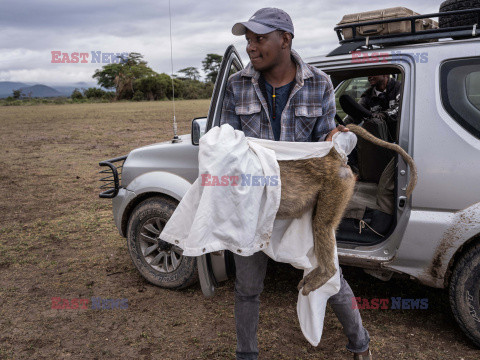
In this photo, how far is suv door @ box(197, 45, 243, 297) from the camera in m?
2.72

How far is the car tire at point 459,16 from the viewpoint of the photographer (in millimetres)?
2912

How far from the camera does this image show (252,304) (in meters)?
2.24

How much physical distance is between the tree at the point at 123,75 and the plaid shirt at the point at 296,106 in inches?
2417

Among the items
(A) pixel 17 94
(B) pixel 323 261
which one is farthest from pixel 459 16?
(A) pixel 17 94

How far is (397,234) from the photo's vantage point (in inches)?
108

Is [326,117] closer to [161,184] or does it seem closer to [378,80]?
[161,184]

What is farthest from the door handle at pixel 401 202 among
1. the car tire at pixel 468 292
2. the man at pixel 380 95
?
the man at pixel 380 95

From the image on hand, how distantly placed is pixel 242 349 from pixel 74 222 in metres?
3.94

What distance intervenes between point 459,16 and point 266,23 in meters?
1.70

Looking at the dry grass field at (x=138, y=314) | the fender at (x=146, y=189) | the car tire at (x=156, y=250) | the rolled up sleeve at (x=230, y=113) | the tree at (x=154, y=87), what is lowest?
the dry grass field at (x=138, y=314)

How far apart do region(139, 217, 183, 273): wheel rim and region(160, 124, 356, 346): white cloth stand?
4.36 ft

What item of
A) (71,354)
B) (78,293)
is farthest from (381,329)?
(78,293)

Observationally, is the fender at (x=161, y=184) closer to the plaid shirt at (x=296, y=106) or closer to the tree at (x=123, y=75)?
the plaid shirt at (x=296, y=106)

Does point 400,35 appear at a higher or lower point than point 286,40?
higher
